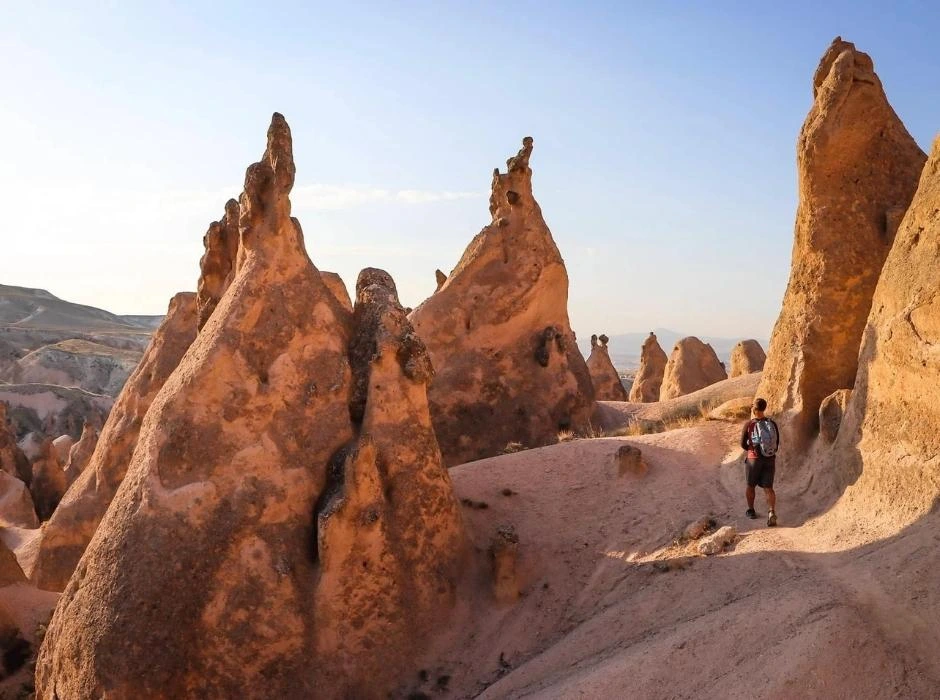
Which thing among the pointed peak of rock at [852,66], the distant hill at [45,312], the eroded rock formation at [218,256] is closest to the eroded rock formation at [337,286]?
the eroded rock formation at [218,256]

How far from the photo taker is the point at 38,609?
9781 mm

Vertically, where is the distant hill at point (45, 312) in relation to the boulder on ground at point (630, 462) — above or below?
above

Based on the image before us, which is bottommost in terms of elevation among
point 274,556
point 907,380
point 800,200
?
point 274,556

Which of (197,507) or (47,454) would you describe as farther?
Answer: (47,454)

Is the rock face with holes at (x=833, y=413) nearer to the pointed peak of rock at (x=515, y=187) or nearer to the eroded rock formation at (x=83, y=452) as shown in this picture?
the pointed peak of rock at (x=515, y=187)

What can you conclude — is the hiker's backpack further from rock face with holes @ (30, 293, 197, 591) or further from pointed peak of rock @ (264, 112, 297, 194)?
rock face with holes @ (30, 293, 197, 591)

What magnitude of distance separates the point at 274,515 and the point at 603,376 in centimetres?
1919

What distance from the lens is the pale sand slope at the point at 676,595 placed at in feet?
17.1

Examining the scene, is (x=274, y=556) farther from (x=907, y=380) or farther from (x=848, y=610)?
(x=907, y=380)

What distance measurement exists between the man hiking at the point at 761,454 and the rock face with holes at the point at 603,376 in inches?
670

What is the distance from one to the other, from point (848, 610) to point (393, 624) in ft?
12.1

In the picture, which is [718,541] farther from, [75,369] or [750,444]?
[75,369]

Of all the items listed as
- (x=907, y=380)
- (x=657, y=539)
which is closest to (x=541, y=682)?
(x=657, y=539)

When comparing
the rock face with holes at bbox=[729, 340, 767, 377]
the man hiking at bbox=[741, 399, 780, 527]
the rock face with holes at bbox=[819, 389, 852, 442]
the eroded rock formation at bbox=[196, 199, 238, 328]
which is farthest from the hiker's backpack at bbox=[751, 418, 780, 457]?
the rock face with holes at bbox=[729, 340, 767, 377]
